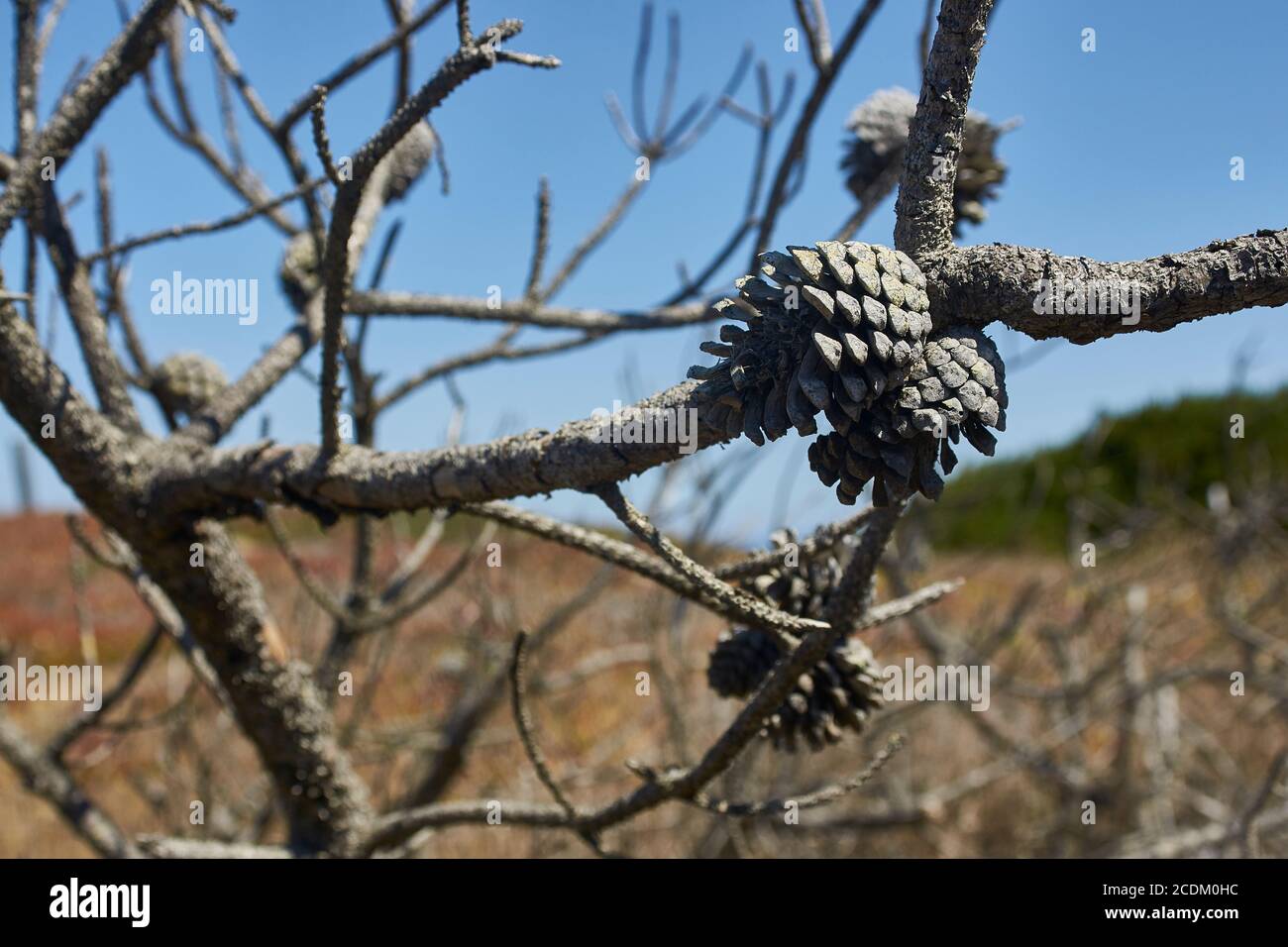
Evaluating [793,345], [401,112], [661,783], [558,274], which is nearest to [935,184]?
[793,345]

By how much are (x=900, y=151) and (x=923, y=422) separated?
0.77 metres

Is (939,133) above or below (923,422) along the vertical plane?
above

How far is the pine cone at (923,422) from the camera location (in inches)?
29.3

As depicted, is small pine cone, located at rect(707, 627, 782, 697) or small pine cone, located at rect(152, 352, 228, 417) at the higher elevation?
small pine cone, located at rect(152, 352, 228, 417)

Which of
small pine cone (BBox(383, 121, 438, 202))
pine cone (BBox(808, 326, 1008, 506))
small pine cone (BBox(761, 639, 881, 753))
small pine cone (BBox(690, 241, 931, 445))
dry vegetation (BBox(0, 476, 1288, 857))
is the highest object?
small pine cone (BBox(383, 121, 438, 202))

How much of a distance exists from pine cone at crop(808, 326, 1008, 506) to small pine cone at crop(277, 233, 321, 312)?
115 centimetres

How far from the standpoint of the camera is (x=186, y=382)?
1628 millimetres

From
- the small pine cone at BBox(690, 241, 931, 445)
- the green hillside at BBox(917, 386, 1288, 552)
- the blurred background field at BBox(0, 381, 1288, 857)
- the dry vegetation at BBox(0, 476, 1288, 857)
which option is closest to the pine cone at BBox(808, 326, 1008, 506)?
the small pine cone at BBox(690, 241, 931, 445)

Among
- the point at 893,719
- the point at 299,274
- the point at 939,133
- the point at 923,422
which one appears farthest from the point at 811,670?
the point at 893,719

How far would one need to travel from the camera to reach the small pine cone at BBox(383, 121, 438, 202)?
1.72 metres

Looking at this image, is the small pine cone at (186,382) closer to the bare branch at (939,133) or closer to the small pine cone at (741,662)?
the small pine cone at (741,662)

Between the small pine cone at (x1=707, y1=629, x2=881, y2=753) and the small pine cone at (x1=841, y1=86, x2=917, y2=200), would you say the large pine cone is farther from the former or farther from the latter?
the small pine cone at (x1=841, y1=86, x2=917, y2=200)

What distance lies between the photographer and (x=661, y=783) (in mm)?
1076

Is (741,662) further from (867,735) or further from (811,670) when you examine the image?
(867,735)
